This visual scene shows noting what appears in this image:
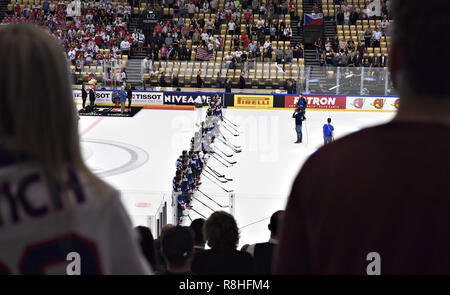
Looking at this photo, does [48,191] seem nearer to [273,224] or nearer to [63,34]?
[273,224]

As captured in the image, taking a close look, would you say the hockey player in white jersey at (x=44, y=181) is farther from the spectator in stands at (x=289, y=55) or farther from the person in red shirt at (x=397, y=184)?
the spectator in stands at (x=289, y=55)

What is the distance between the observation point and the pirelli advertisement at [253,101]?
24.4 meters

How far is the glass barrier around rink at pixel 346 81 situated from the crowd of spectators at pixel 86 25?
980cm

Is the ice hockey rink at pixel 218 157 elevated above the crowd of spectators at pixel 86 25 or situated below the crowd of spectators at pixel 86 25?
below

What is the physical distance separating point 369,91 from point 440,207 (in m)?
23.7

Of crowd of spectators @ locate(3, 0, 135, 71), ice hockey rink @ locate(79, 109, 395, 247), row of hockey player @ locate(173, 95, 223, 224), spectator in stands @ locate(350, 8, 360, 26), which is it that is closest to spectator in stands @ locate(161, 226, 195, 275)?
ice hockey rink @ locate(79, 109, 395, 247)

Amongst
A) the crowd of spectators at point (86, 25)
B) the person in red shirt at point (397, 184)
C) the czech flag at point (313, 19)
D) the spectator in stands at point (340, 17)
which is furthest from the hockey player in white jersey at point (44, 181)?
the spectator in stands at point (340, 17)

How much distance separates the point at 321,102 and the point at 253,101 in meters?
3.07

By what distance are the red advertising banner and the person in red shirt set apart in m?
23.2

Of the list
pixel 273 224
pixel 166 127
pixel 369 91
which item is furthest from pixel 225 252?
pixel 369 91

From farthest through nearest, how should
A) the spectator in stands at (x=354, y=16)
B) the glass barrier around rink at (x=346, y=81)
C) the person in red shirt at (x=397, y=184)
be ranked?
the spectator in stands at (x=354, y=16), the glass barrier around rink at (x=346, y=81), the person in red shirt at (x=397, y=184)

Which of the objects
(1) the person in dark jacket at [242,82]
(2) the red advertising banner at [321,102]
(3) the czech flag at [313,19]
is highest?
(3) the czech flag at [313,19]

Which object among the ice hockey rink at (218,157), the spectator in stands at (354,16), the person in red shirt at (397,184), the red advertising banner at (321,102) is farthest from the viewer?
the spectator in stands at (354,16)

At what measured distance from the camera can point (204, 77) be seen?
85.7 ft
